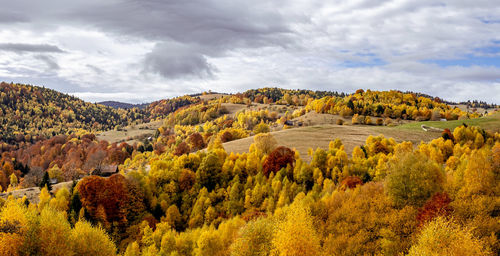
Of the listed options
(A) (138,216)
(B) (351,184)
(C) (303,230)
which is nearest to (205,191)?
(A) (138,216)

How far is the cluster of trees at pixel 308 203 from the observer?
47.4m

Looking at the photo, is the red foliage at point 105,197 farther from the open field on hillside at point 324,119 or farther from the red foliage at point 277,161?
the open field on hillside at point 324,119

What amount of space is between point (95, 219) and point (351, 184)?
61.1 meters

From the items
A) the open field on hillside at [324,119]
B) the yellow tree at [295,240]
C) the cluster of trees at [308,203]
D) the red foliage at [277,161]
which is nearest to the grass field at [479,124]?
the cluster of trees at [308,203]

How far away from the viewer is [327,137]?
12344 cm

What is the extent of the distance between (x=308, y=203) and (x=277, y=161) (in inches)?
1205

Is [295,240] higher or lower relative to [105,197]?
higher

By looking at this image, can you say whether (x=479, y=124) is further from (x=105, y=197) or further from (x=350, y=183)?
(x=105, y=197)

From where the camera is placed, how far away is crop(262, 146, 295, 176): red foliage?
91812 mm

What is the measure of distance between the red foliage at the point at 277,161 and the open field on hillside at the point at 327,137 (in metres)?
8.95

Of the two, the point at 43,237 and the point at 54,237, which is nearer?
the point at 43,237

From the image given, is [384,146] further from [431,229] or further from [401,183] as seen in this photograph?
[431,229]

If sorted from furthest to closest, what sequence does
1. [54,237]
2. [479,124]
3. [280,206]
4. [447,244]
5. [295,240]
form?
1. [479,124]
2. [280,206]
3. [295,240]
4. [54,237]
5. [447,244]

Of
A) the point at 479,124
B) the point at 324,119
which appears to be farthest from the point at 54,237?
the point at 324,119
